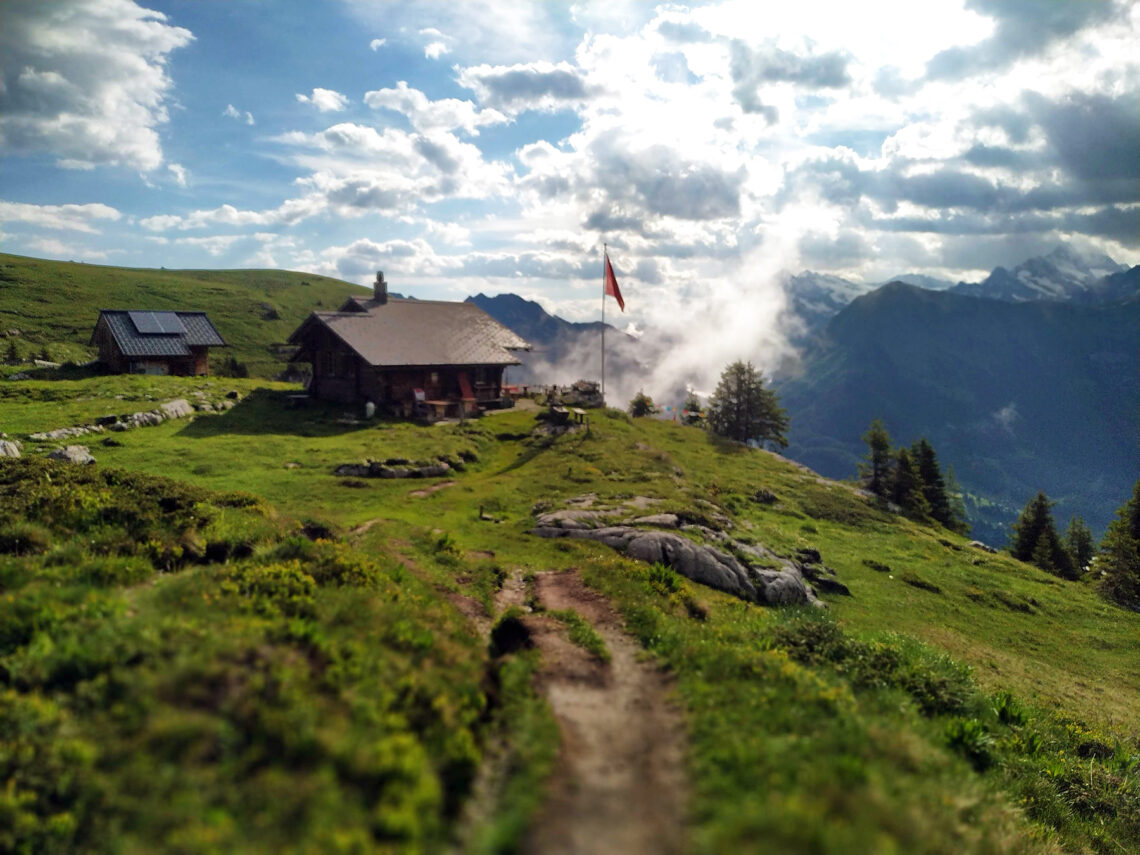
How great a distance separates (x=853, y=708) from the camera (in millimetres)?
10336

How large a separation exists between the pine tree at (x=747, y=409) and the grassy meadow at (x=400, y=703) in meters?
47.9

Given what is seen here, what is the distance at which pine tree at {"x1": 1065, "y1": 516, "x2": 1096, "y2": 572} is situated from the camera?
226 feet

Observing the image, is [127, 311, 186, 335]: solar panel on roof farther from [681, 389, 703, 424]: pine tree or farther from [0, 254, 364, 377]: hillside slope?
[681, 389, 703, 424]: pine tree

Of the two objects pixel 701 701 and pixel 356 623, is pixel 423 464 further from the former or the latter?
pixel 701 701

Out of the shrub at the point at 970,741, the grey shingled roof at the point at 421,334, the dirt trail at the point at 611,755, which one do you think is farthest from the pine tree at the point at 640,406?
the shrub at the point at 970,741

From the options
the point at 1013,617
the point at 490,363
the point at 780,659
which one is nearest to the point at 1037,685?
the point at 1013,617

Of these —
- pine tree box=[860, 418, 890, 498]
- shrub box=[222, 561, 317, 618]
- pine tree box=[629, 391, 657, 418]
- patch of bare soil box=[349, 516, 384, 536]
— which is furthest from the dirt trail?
pine tree box=[629, 391, 657, 418]

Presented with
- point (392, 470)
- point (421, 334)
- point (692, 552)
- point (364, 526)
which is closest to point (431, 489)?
point (392, 470)

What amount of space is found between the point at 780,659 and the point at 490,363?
47.1 m

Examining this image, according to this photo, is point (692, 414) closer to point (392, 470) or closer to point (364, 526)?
point (392, 470)

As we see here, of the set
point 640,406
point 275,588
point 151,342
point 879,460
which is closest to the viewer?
point 275,588

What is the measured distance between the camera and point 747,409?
73500 mm

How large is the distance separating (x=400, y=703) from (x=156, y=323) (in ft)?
217

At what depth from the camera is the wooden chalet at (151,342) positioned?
188 ft
